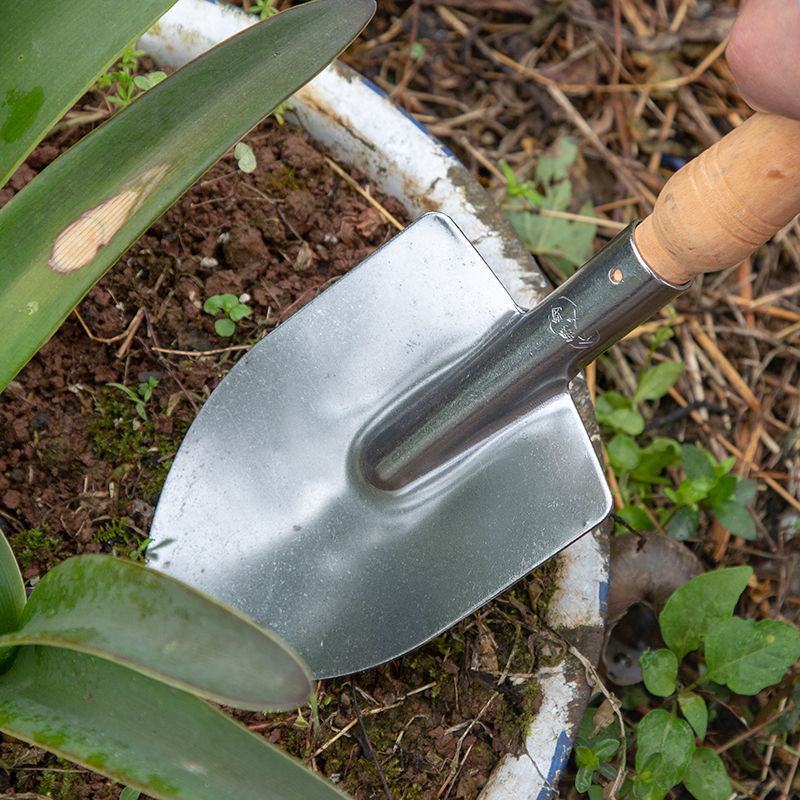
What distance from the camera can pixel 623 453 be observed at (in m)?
1.36

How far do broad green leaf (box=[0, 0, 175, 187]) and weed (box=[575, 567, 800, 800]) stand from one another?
0.80m

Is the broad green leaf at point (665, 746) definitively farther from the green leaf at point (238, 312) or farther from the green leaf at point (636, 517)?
the green leaf at point (238, 312)

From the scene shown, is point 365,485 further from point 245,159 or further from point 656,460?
point 656,460

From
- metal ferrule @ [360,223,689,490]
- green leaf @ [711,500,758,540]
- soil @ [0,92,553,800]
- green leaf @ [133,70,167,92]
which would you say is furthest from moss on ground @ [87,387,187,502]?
green leaf @ [711,500,758,540]

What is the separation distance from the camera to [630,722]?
1.25 meters

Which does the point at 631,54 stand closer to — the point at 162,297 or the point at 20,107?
the point at 162,297

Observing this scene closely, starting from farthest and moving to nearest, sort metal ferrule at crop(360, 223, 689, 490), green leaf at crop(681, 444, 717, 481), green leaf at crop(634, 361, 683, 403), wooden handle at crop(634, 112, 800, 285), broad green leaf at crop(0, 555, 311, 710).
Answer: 1. green leaf at crop(634, 361, 683, 403)
2. green leaf at crop(681, 444, 717, 481)
3. metal ferrule at crop(360, 223, 689, 490)
4. wooden handle at crop(634, 112, 800, 285)
5. broad green leaf at crop(0, 555, 311, 710)

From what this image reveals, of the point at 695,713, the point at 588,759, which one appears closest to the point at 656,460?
the point at 695,713

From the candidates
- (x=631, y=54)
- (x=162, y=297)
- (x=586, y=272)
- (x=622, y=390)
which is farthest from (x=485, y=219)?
(x=631, y=54)

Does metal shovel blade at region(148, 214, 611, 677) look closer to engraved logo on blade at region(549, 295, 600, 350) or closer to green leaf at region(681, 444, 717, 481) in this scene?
engraved logo on blade at region(549, 295, 600, 350)

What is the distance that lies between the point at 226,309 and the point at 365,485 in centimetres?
26

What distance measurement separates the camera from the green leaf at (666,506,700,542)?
1.35m

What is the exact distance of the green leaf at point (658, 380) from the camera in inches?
56.0

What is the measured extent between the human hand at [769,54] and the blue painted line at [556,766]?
0.62m
